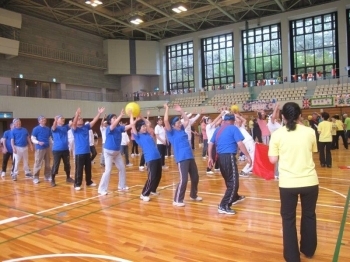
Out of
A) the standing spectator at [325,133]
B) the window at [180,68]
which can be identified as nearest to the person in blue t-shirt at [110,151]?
the standing spectator at [325,133]

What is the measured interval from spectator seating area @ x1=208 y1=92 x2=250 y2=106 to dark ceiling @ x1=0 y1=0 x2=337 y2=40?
696 cm

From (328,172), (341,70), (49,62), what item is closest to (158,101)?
(49,62)

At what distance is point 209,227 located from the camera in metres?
4.38

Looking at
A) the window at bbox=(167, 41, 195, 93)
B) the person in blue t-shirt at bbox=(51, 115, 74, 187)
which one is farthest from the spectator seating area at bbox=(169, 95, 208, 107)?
the person in blue t-shirt at bbox=(51, 115, 74, 187)

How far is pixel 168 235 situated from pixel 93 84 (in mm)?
29611

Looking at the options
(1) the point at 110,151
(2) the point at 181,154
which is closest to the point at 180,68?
(1) the point at 110,151

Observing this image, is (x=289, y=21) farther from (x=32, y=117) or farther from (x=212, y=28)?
(x=32, y=117)

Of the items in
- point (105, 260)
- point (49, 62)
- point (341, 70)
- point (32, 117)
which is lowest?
point (105, 260)

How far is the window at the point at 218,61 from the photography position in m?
30.2

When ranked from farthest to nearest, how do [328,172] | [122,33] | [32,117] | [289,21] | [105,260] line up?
[122,33], [289,21], [32,117], [328,172], [105,260]

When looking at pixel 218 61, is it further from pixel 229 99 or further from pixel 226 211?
pixel 226 211

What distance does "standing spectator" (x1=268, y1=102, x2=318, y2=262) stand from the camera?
2.99m

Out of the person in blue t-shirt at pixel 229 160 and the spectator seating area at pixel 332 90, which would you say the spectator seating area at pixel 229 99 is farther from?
the person in blue t-shirt at pixel 229 160

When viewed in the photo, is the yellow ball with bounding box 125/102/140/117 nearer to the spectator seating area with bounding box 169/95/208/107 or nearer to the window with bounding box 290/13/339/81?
the window with bounding box 290/13/339/81
